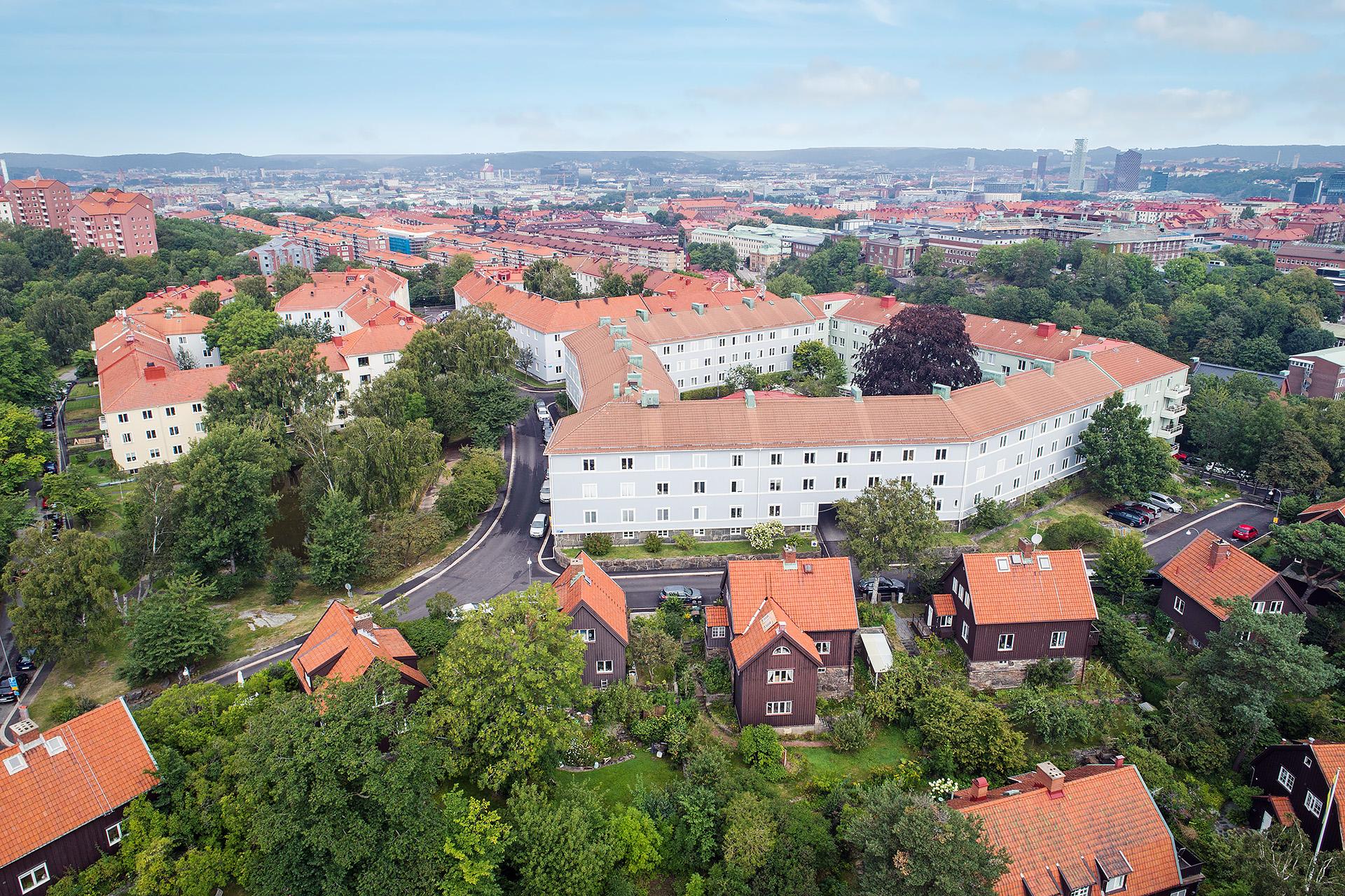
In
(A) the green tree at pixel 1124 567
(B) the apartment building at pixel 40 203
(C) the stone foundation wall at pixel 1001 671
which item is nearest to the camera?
(C) the stone foundation wall at pixel 1001 671

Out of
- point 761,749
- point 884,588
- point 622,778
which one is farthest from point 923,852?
point 884,588

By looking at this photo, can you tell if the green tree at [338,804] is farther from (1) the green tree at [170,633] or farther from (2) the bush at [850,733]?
(2) the bush at [850,733]

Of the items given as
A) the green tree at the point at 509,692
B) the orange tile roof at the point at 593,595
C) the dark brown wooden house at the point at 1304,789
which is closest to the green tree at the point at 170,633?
the green tree at the point at 509,692

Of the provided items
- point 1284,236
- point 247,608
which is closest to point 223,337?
point 247,608

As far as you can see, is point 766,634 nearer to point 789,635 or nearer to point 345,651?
point 789,635

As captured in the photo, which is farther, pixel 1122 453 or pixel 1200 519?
pixel 1200 519

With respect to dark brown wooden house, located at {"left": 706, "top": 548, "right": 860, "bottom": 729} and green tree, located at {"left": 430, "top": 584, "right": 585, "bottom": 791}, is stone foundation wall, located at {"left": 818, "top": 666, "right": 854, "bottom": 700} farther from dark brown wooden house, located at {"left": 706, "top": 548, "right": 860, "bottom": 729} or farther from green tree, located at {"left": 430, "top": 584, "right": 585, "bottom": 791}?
green tree, located at {"left": 430, "top": 584, "right": 585, "bottom": 791}
